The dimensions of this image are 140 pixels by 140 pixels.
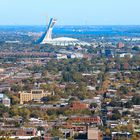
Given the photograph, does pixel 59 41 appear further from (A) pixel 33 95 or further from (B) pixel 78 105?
(B) pixel 78 105

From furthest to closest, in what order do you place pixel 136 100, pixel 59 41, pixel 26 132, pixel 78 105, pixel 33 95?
pixel 59 41, pixel 33 95, pixel 136 100, pixel 78 105, pixel 26 132

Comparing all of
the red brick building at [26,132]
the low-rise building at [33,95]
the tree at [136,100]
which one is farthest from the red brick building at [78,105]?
the red brick building at [26,132]

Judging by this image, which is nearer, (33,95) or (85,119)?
(85,119)

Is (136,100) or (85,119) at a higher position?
(85,119)

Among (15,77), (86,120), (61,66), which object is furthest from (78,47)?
(86,120)

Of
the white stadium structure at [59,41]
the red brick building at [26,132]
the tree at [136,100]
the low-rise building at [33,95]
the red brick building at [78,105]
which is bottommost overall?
the white stadium structure at [59,41]

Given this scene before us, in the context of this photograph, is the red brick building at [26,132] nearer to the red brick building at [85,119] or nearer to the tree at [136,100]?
the red brick building at [85,119]

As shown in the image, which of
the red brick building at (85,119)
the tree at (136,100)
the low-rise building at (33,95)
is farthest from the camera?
the low-rise building at (33,95)

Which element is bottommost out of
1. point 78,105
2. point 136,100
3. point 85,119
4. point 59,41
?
point 59,41

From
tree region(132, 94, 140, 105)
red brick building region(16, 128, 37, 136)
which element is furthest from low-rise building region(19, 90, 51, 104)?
red brick building region(16, 128, 37, 136)

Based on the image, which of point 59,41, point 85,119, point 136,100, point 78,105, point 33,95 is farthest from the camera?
point 59,41

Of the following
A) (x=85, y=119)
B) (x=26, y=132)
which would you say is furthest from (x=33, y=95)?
(x=26, y=132)

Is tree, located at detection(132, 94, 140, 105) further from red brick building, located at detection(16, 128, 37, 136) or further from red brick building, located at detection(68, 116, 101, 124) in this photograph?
red brick building, located at detection(16, 128, 37, 136)

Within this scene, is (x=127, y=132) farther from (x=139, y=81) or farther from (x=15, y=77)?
(x=15, y=77)
